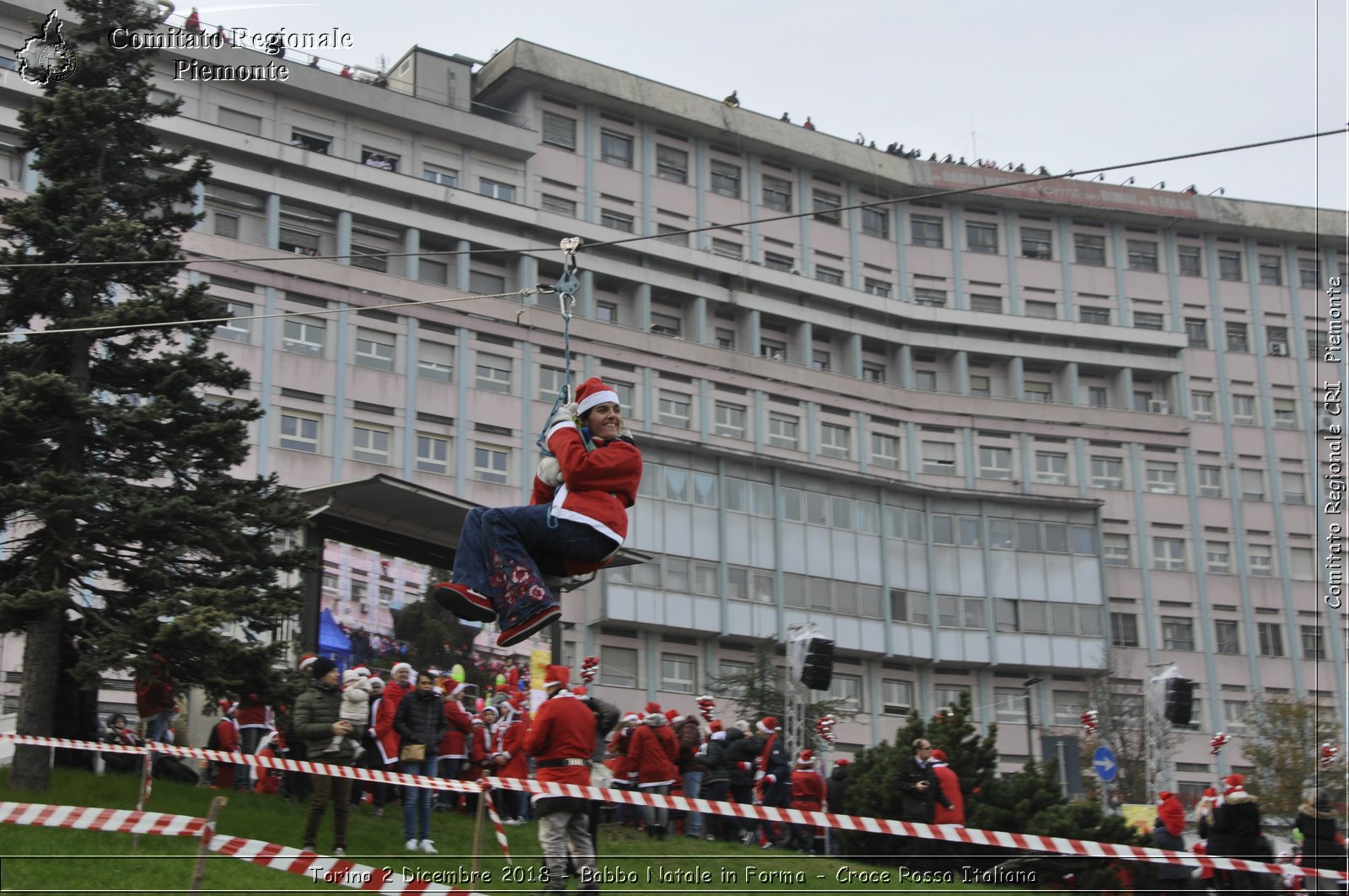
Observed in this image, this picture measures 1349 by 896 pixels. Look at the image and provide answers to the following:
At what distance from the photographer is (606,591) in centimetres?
5238

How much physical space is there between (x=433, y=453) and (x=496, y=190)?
1168 cm

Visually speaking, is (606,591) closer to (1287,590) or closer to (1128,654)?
(1128,654)

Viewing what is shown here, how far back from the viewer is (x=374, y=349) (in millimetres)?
51906

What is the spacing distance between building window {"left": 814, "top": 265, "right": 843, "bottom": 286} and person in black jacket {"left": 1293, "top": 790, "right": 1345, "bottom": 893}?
158 ft

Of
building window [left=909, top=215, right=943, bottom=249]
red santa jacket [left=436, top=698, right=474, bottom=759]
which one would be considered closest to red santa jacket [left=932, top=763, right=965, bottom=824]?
red santa jacket [left=436, top=698, right=474, bottom=759]

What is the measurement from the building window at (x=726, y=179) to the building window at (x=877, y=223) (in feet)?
21.1

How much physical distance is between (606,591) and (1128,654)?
25.9 meters

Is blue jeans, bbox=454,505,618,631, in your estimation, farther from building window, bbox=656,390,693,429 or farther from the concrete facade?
building window, bbox=656,390,693,429

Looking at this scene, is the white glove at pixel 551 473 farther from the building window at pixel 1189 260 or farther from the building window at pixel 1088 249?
the building window at pixel 1189 260

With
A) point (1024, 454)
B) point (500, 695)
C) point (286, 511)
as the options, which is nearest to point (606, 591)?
point (1024, 454)

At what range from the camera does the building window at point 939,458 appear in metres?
63.7

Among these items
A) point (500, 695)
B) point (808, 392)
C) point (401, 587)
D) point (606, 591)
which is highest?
point (808, 392)

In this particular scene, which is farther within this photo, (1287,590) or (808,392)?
(1287,590)

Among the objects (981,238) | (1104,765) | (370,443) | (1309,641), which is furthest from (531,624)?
(1309,641)
